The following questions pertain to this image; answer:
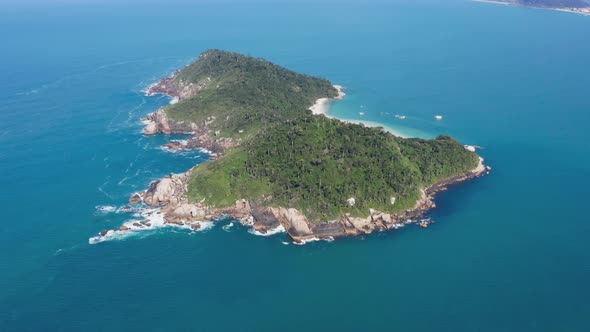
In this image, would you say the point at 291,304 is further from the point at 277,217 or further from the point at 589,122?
the point at 589,122

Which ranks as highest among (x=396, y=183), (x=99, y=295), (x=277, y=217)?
(x=396, y=183)

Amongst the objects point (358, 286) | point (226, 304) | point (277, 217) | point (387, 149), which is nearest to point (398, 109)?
point (387, 149)

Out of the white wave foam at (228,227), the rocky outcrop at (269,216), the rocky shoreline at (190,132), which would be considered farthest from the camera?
the rocky shoreline at (190,132)

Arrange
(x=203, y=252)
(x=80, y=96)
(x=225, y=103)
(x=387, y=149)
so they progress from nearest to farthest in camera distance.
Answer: (x=203, y=252) < (x=387, y=149) < (x=225, y=103) < (x=80, y=96)

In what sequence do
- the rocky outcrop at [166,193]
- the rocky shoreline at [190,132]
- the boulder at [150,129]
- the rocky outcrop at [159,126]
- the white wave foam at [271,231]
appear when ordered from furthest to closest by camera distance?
the rocky outcrop at [159,126]
the boulder at [150,129]
the rocky shoreline at [190,132]
the rocky outcrop at [166,193]
the white wave foam at [271,231]

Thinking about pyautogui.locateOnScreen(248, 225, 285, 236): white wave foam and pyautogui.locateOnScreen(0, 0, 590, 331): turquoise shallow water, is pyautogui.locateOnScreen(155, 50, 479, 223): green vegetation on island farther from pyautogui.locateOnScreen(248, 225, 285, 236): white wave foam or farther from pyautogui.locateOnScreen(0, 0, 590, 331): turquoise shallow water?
pyautogui.locateOnScreen(0, 0, 590, 331): turquoise shallow water

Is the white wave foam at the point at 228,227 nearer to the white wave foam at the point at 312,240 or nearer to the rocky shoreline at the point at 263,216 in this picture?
the rocky shoreline at the point at 263,216

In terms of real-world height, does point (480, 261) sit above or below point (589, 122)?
below

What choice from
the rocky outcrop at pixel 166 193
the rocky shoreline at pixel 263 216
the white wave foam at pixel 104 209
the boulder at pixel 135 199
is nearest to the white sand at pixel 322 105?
the rocky shoreline at pixel 263 216

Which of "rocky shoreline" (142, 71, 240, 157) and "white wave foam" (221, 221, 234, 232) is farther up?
"rocky shoreline" (142, 71, 240, 157)

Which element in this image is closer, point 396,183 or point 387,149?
point 396,183

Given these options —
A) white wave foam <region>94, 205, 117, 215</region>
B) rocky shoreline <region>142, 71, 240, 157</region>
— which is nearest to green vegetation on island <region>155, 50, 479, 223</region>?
rocky shoreline <region>142, 71, 240, 157</region>
